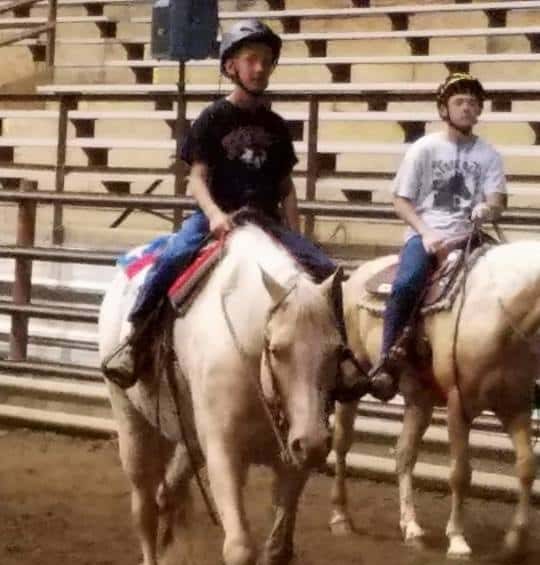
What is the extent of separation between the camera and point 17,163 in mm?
15375

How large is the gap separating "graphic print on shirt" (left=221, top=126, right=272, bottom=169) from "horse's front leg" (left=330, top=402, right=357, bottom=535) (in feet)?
6.61

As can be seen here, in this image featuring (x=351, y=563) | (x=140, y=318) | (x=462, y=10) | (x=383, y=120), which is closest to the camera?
(x=140, y=318)

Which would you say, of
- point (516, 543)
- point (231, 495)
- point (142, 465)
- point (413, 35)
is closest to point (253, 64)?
point (231, 495)

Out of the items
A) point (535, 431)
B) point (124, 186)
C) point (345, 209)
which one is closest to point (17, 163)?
point (124, 186)

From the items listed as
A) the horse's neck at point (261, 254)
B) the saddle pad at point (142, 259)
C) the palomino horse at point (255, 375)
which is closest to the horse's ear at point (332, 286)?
the palomino horse at point (255, 375)

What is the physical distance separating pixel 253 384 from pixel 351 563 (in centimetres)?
194

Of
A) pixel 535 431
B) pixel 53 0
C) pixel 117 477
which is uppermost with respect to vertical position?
pixel 53 0

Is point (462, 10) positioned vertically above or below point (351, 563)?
above

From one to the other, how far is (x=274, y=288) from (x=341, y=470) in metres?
2.85

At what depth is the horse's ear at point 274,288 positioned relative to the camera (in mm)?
4367

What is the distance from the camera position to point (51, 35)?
16312 millimetres

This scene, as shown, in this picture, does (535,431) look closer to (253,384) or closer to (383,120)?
(253,384)

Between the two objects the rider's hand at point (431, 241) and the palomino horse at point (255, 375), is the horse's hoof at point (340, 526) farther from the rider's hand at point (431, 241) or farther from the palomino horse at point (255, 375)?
the palomino horse at point (255, 375)

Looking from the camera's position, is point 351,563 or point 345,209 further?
point 345,209
